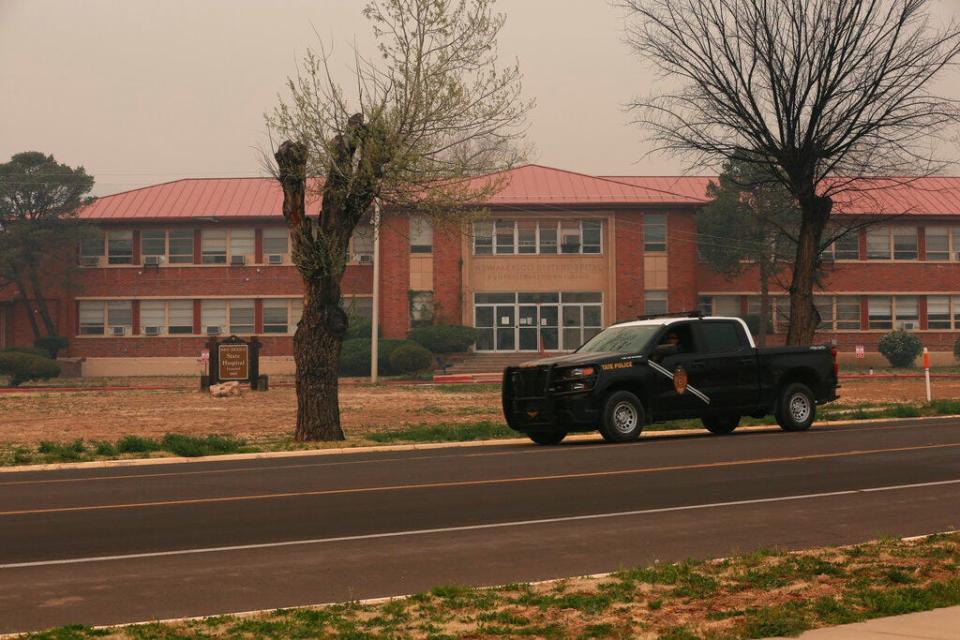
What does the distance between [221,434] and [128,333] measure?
4404 cm

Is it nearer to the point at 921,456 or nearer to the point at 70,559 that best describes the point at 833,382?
the point at 921,456

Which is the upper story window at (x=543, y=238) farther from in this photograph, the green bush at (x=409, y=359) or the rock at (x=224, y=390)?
the rock at (x=224, y=390)

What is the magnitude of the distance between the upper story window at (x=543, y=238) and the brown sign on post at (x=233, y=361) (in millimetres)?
22531

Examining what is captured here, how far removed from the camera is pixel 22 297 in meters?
65.8

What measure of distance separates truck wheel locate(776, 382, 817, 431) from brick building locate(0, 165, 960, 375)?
42549 millimetres

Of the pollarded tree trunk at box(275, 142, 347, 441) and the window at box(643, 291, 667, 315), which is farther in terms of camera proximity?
the window at box(643, 291, 667, 315)

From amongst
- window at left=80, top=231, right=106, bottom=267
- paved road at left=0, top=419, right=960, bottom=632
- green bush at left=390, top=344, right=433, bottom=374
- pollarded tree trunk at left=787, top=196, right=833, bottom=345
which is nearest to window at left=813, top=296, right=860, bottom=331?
green bush at left=390, top=344, right=433, bottom=374

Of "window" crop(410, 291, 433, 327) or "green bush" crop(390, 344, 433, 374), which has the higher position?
"window" crop(410, 291, 433, 327)

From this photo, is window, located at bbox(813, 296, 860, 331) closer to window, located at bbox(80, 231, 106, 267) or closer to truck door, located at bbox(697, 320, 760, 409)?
window, located at bbox(80, 231, 106, 267)

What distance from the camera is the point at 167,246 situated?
6712 cm

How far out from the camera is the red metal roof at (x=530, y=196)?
215ft

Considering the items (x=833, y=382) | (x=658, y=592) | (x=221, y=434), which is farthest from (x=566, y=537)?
(x=221, y=434)

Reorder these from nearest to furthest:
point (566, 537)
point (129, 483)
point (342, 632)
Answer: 1. point (342, 632)
2. point (566, 537)
3. point (129, 483)

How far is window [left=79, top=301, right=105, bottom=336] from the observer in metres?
67.1
